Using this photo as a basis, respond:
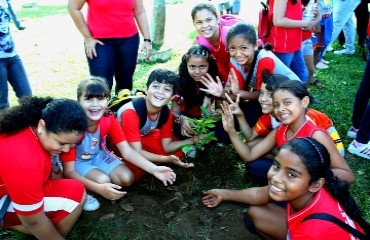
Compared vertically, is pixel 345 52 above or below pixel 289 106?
below

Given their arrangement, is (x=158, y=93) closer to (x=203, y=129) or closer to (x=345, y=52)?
(x=203, y=129)

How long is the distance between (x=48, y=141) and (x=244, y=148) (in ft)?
5.51

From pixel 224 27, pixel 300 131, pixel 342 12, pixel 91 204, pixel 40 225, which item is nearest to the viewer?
pixel 40 225

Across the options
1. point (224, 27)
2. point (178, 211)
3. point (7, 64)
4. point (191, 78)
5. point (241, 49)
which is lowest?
point (178, 211)

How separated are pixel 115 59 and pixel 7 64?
1.02 m

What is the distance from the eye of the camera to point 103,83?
9.91 ft

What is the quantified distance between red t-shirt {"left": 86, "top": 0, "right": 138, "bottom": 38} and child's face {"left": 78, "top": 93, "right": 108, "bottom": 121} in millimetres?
895

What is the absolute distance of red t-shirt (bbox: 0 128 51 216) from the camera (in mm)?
2096

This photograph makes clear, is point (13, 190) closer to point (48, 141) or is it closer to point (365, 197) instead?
point (48, 141)

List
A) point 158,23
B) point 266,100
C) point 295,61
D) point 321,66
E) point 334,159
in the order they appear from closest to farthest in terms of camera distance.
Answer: point 334,159, point 266,100, point 295,61, point 321,66, point 158,23

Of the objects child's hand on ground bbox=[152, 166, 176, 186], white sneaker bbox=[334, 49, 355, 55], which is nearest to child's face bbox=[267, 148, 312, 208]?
child's hand on ground bbox=[152, 166, 176, 186]

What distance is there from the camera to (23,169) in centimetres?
209

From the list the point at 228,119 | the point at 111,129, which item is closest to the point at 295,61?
the point at 228,119

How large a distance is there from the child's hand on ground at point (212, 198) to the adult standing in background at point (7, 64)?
6.97ft
